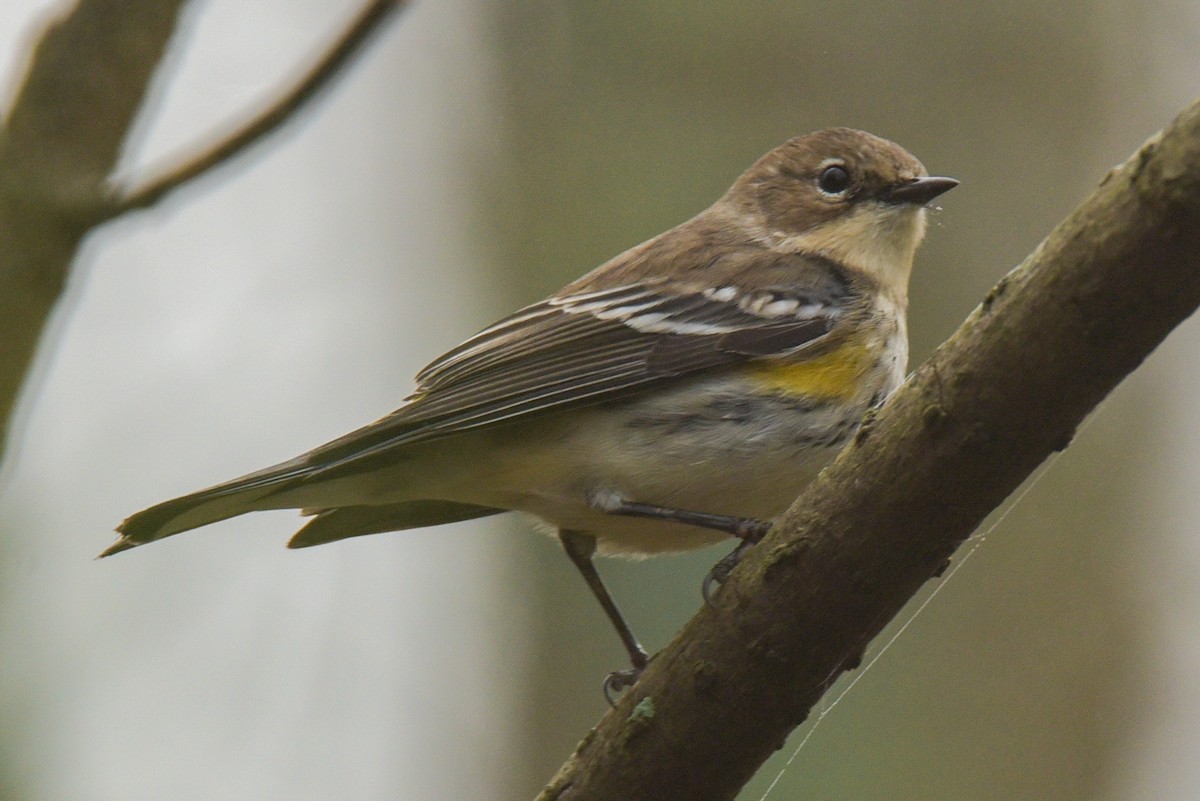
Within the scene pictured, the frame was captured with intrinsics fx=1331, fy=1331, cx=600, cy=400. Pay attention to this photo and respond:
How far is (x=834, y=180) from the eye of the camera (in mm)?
5648

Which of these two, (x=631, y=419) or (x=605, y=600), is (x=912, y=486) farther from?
(x=605, y=600)

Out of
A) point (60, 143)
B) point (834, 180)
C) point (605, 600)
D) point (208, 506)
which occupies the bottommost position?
point (605, 600)

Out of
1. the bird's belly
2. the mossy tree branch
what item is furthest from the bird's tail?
the mossy tree branch

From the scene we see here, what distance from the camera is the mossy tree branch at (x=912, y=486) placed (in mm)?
2359

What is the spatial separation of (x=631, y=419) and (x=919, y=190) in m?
1.73

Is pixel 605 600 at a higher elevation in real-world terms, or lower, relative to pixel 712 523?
lower

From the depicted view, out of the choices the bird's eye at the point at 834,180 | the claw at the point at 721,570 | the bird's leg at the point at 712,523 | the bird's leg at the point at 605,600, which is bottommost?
the bird's leg at the point at 605,600

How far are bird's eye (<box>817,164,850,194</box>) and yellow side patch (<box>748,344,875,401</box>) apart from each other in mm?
1299

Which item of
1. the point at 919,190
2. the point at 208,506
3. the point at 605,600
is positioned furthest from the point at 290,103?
the point at 919,190

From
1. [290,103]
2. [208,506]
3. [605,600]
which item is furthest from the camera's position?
[605,600]

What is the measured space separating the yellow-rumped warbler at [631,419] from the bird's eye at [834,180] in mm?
443

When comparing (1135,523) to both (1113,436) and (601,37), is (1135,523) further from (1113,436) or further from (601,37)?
(601,37)

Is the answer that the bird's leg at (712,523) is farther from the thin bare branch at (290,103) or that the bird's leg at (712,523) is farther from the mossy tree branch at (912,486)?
the thin bare branch at (290,103)

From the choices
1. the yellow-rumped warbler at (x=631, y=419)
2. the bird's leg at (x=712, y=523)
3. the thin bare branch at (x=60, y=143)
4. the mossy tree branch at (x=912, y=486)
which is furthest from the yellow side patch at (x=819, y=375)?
the thin bare branch at (x=60, y=143)
